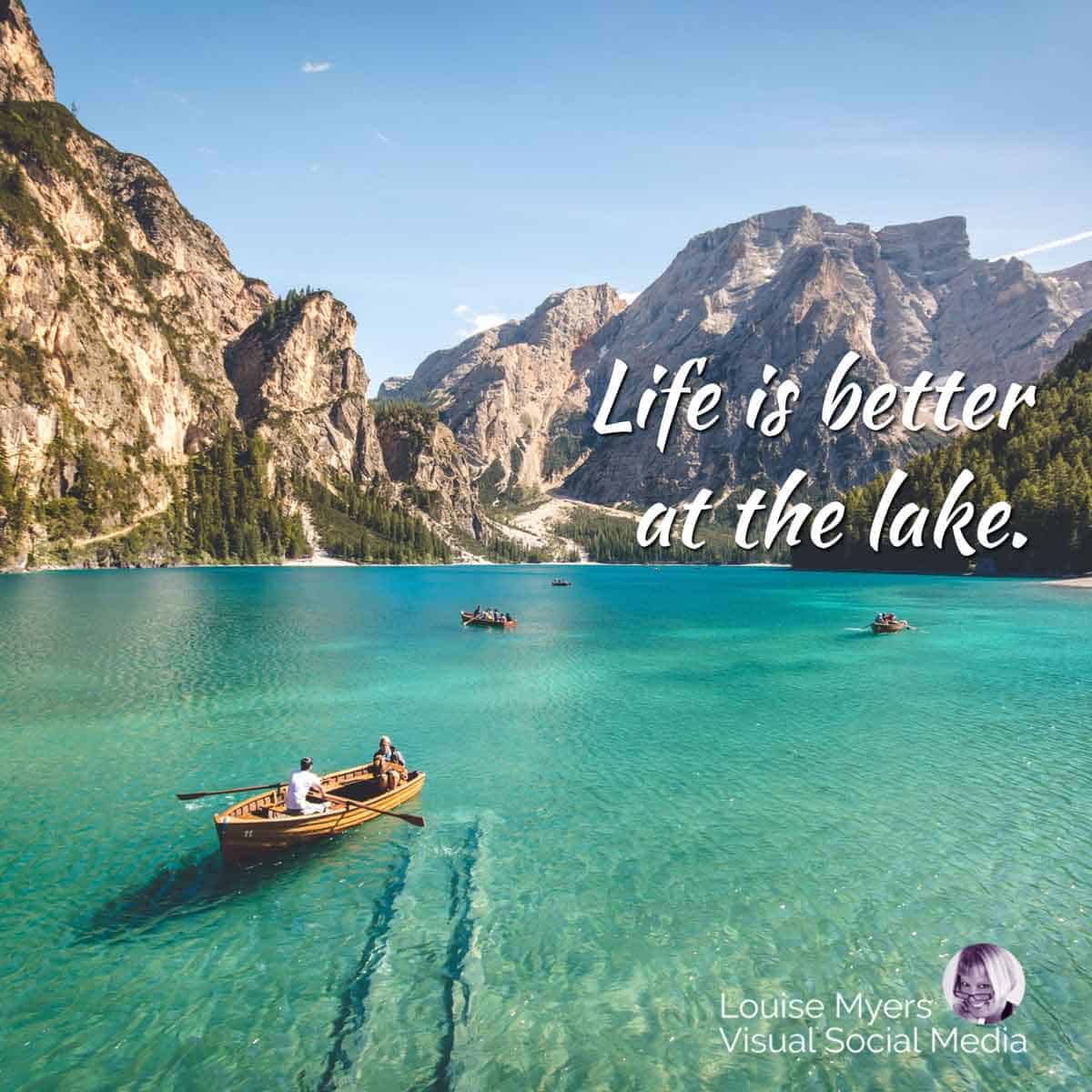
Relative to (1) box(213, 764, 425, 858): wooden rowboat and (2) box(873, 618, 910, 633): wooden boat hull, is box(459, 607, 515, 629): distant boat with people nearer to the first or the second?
(2) box(873, 618, 910, 633): wooden boat hull

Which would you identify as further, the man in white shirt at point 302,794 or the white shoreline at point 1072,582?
the white shoreline at point 1072,582

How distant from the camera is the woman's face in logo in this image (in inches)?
608

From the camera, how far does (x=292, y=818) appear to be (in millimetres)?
21984

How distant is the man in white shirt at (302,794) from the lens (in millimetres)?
22812

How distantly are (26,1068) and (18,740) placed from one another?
87.3ft

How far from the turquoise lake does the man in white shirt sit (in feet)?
4.79

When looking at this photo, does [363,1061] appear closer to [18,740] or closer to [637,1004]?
[637,1004]

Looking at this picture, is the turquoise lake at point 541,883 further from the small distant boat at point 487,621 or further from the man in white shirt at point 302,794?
the small distant boat at point 487,621

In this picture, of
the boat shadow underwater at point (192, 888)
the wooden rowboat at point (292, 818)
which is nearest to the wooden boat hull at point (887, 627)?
the wooden rowboat at point (292, 818)

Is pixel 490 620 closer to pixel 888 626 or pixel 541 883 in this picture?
pixel 888 626

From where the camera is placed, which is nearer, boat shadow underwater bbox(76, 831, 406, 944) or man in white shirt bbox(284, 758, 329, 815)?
boat shadow underwater bbox(76, 831, 406, 944)

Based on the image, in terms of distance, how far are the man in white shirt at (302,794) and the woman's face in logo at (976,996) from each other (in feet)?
63.3

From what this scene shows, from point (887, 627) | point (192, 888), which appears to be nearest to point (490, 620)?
point (887, 627)

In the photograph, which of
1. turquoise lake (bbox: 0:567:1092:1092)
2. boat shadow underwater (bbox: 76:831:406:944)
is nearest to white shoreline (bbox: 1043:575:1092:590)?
turquoise lake (bbox: 0:567:1092:1092)
